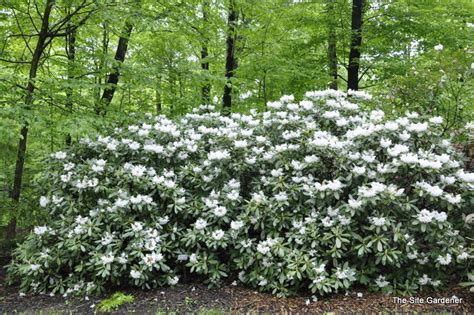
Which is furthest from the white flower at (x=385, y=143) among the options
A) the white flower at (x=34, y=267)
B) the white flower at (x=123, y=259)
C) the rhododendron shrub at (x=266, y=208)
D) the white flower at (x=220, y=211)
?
the white flower at (x=34, y=267)

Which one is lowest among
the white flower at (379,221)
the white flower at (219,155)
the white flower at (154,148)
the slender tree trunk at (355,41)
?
the white flower at (379,221)

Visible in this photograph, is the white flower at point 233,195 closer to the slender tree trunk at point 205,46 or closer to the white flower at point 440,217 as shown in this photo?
the white flower at point 440,217

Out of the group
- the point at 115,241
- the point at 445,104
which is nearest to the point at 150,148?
the point at 115,241

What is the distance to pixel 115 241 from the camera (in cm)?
312

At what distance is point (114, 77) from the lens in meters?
5.51

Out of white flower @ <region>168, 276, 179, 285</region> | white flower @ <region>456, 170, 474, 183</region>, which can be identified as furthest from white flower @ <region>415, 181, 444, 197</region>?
white flower @ <region>168, 276, 179, 285</region>

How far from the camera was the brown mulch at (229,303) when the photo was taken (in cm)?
260

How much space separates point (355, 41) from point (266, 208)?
4.77 m

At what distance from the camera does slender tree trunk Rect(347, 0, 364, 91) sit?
6.43 meters

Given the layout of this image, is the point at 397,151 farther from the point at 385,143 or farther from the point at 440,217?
the point at 440,217

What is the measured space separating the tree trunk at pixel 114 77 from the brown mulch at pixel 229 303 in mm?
2286

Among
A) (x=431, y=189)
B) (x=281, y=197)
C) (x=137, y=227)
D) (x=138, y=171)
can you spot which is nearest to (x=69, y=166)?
(x=138, y=171)

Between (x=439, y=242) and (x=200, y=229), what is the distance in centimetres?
189

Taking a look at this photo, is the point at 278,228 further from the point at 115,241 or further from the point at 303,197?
the point at 115,241
